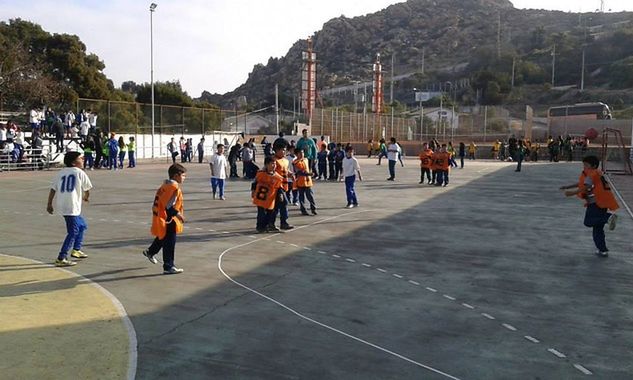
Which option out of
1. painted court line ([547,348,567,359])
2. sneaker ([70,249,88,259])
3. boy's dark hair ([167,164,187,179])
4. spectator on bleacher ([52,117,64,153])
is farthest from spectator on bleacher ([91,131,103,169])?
painted court line ([547,348,567,359])

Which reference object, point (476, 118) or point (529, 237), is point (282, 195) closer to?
point (529, 237)

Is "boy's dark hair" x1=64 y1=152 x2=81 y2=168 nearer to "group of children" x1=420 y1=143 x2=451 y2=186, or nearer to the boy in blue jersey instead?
the boy in blue jersey

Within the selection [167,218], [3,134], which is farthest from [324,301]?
[3,134]

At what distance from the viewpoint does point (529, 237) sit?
38.6ft

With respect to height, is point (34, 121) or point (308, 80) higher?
point (308, 80)

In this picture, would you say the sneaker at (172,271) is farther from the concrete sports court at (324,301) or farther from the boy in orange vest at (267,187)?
the boy in orange vest at (267,187)

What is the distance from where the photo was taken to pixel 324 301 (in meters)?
7.23

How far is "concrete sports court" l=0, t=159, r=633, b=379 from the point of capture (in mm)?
5320

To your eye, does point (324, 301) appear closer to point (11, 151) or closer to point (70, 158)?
point (70, 158)

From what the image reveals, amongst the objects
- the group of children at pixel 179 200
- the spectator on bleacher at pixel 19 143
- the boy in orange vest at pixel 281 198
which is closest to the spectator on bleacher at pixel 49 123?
the spectator on bleacher at pixel 19 143

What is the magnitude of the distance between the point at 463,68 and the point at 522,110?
95529mm

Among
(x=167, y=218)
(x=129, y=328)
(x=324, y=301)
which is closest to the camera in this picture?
(x=129, y=328)

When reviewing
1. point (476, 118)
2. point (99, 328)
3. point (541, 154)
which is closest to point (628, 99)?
point (476, 118)

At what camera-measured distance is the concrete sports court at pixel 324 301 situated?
532 cm
